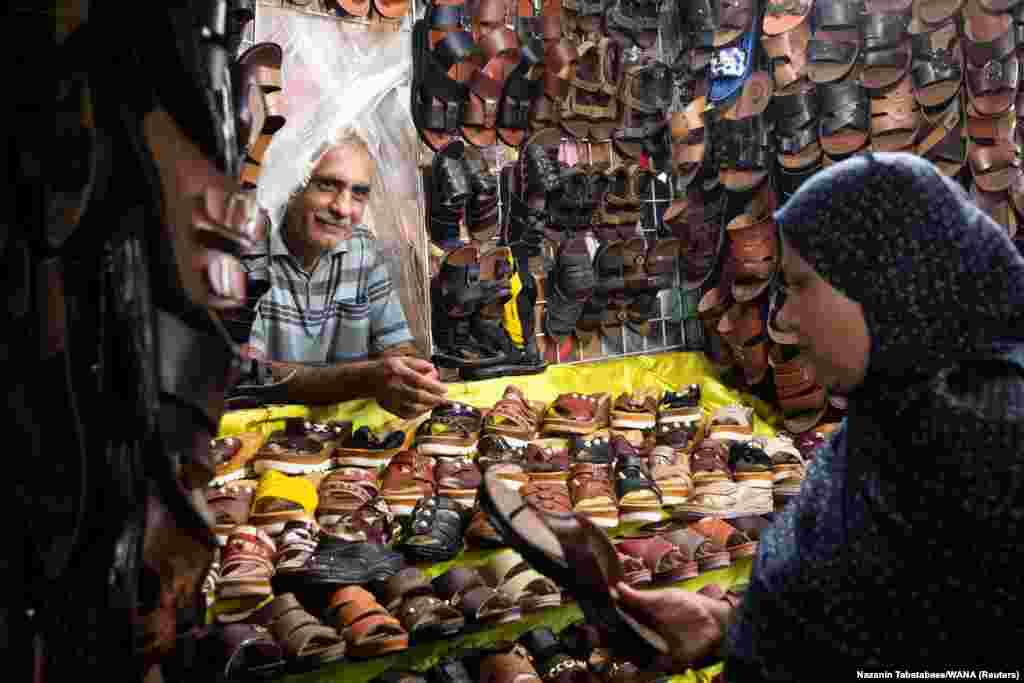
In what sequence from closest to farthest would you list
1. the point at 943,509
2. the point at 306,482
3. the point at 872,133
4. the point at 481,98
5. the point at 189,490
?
the point at 189,490 < the point at 943,509 < the point at 306,482 < the point at 481,98 < the point at 872,133

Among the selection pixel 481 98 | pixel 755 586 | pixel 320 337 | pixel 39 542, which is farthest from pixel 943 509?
pixel 481 98

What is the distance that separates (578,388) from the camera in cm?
374

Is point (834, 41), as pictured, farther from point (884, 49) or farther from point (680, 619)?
point (680, 619)

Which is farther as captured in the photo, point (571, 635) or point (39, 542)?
point (571, 635)

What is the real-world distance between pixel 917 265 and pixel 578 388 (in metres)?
2.49

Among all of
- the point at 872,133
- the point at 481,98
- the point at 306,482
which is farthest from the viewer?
the point at 872,133

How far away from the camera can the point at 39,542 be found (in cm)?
72

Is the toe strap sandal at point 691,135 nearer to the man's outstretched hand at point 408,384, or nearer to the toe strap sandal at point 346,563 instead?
the man's outstretched hand at point 408,384

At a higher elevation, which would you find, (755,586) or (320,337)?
(320,337)

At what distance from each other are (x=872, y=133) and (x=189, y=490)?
399 centimetres

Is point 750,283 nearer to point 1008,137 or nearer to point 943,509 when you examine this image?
point 1008,137

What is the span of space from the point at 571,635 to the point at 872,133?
289 centimetres

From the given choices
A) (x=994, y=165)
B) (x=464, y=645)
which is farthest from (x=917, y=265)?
(x=994, y=165)

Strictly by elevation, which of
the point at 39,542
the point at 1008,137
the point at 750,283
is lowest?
the point at 750,283
